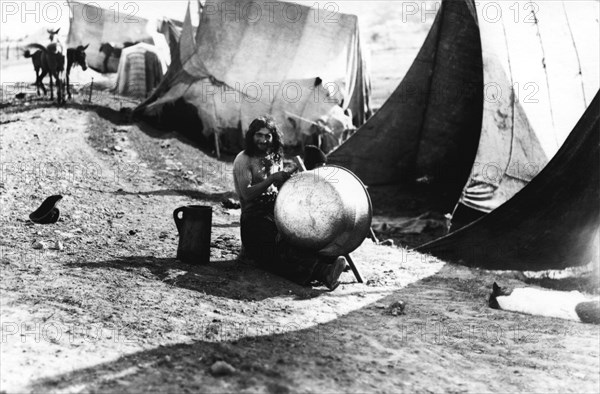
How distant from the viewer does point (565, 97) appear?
8.25 meters

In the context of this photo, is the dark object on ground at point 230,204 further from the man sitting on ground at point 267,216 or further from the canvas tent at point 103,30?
the canvas tent at point 103,30

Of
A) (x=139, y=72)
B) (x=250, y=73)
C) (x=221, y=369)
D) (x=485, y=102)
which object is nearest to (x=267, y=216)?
(x=221, y=369)

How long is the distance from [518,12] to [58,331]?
283 inches

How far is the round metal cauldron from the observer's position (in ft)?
15.4

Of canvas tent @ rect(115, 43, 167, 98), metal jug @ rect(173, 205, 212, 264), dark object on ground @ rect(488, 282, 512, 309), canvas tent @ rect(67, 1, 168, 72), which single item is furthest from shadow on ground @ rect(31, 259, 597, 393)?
canvas tent @ rect(67, 1, 168, 72)

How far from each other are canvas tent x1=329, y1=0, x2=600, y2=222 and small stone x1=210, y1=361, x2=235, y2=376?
16.8 feet

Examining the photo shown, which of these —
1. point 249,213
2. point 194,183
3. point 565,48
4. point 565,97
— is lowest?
Result: point 194,183

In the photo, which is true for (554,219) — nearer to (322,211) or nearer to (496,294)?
(496,294)

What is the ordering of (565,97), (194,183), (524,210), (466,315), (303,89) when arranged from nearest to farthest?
(466,315)
(524,210)
(565,97)
(194,183)
(303,89)

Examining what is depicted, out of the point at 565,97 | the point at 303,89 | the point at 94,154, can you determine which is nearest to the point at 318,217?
the point at 565,97

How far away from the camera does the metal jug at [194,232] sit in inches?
200

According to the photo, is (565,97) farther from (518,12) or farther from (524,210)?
(524,210)

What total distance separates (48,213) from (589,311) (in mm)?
4279

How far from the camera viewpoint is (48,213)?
575cm
